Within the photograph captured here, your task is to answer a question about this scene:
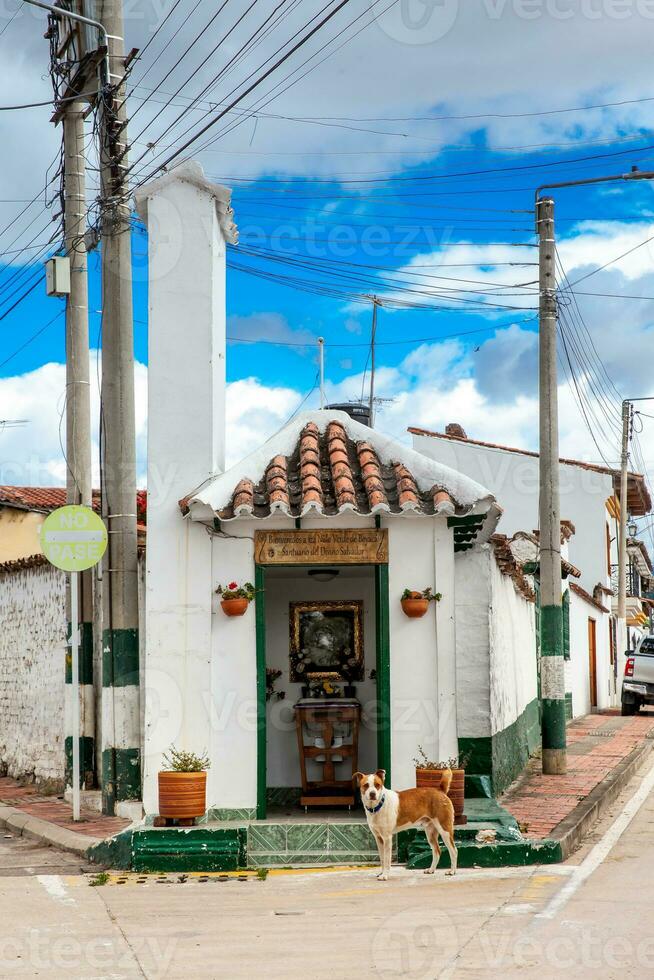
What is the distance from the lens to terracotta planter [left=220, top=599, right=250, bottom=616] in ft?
36.5

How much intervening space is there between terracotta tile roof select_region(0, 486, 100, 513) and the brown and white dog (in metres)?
12.6

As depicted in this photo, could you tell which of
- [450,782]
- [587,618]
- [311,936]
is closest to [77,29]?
[450,782]

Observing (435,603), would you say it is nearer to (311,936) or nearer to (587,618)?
(311,936)

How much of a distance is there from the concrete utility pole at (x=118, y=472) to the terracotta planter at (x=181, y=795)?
193cm

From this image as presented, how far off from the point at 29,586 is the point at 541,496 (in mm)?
7017

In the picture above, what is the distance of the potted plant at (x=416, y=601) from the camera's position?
438 inches

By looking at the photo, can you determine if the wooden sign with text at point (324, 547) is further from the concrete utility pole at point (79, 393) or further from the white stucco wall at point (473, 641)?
the concrete utility pole at point (79, 393)

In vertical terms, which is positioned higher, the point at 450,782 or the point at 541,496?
the point at 541,496

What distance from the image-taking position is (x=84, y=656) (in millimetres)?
14359

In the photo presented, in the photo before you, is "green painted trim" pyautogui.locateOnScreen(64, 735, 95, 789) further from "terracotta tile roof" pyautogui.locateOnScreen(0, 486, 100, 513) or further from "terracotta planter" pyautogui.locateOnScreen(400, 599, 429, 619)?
"terracotta tile roof" pyautogui.locateOnScreen(0, 486, 100, 513)

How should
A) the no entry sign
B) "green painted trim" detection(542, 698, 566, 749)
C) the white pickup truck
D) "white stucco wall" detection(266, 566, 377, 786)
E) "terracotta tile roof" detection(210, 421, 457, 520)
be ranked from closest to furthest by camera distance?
1. "terracotta tile roof" detection(210, 421, 457, 520)
2. the no entry sign
3. "white stucco wall" detection(266, 566, 377, 786)
4. "green painted trim" detection(542, 698, 566, 749)
5. the white pickup truck

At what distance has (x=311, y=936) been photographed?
25.4 feet

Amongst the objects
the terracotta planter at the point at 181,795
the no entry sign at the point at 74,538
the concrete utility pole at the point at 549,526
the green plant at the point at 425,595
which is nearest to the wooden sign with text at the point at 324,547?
the green plant at the point at 425,595

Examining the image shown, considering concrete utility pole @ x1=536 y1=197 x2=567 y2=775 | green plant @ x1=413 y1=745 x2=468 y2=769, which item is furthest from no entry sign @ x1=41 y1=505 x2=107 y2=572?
concrete utility pole @ x1=536 y1=197 x2=567 y2=775
